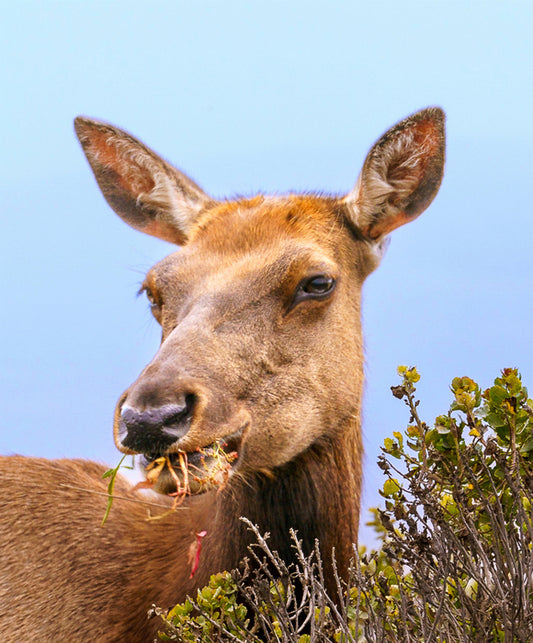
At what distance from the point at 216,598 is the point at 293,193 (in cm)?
291

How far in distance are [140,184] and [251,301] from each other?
191cm

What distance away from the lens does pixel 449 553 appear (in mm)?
3387

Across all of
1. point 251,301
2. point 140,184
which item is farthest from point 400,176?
point 140,184

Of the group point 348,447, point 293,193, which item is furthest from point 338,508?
point 293,193

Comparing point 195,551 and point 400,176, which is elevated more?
point 400,176

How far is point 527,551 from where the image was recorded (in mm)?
3359

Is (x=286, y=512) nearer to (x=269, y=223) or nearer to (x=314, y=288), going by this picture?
(x=314, y=288)

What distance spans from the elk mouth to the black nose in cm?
7

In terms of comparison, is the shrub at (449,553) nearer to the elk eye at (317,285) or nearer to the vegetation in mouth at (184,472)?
the vegetation in mouth at (184,472)

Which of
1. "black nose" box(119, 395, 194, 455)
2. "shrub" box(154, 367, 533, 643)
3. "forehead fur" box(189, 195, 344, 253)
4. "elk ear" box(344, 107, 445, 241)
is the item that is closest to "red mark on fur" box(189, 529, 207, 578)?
"shrub" box(154, 367, 533, 643)

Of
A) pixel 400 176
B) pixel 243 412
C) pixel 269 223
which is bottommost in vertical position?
pixel 243 412

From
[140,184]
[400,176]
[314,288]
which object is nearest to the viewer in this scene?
[314,288]

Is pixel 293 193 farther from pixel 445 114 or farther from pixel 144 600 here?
pixel 144 600

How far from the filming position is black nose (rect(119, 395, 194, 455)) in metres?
3.61
